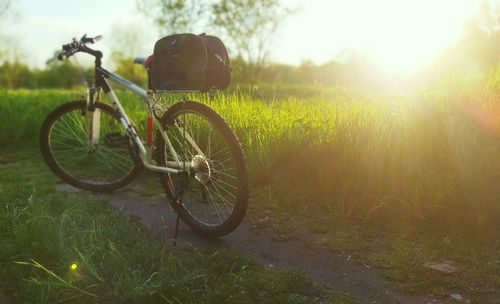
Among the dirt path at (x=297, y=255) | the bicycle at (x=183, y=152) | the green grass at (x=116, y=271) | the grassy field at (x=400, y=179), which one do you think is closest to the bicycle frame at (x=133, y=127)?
the bicycle at (x=183, y=152)

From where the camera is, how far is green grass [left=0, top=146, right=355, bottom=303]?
2.48m

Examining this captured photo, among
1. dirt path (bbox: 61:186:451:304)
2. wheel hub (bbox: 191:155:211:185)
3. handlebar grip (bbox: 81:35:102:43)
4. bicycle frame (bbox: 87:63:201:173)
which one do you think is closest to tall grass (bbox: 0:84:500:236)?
dirt path (bbox: 61:186:451:304)

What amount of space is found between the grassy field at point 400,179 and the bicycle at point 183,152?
554mm

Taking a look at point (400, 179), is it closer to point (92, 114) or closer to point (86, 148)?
point (92, 114)

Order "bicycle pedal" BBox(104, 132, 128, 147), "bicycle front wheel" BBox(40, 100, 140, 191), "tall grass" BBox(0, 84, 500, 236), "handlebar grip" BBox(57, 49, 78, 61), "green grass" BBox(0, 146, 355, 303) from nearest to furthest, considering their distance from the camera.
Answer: "green grass" BBox(0, 146, 355, 303) < "tall grass" BBox(0, 84, 500, 236) < "handlebar grip" BBox(57, 49, 78, 61) < "bicycle pedal" BBox(104, 132, 128, 147) < "bicycle front wheel" BBox(40, 100, 140, 191)

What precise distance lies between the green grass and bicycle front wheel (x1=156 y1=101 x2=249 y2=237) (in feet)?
1.26

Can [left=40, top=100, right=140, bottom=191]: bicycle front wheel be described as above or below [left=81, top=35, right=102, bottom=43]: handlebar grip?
below

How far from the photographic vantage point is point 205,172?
352cm

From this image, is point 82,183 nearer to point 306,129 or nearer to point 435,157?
point 306,129

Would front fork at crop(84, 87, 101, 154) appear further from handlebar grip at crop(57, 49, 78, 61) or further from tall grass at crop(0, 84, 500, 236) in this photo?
tall grass at crop(0, 84, 500, 236)

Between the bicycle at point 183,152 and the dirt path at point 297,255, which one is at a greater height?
the bicycle at point 183,152

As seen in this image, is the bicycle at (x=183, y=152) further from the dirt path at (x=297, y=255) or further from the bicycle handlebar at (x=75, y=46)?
the dirt path at (x=297, y=255)

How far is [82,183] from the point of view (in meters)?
4.91

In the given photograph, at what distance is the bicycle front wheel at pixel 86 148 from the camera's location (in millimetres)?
4758
